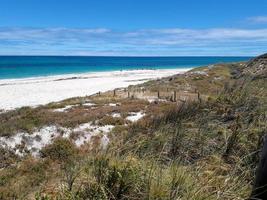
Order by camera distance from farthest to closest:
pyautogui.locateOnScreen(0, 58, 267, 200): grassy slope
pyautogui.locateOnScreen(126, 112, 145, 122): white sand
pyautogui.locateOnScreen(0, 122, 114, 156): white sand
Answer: pyautogui.locateOnScreen(126, 112, 145, 122): white sand < pyautogui.locateOnScreen(0, 122, 114, 156): white sand < pyautogui.locateOnScreen(0, 58, 267, 200): grassy slope

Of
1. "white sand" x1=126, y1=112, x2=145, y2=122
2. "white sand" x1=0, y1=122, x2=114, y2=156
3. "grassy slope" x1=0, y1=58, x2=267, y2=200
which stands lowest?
"white sand" x1=0, y1=122, x2=114, y2=156

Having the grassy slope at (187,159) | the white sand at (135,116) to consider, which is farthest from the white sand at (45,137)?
the grassy slope at (187,159)

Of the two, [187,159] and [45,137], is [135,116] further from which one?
[187,159]

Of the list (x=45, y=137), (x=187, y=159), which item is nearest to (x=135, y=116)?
(x=45, y=137)

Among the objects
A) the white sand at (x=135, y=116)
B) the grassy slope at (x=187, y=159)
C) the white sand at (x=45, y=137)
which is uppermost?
the grassy slope at (x=187, y=159)

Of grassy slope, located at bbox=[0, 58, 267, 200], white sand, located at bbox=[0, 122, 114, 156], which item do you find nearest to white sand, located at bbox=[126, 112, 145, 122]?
white sand, located at bbox=[0, 122, 114, 156]

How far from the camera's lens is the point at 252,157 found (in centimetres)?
541

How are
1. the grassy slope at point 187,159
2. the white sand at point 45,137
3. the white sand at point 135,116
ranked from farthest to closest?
the white sand at point 135,116 → the white sand at point 45,137 → the grassy slope at point 187,159

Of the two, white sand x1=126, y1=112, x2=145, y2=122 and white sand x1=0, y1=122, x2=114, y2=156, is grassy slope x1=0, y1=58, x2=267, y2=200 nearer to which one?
white sand x1=0, y1=122, x2=114, y2=156

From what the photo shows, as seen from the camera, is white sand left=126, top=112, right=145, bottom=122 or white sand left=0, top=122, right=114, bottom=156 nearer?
white sand left=0, top=122, right=114, bottom=156

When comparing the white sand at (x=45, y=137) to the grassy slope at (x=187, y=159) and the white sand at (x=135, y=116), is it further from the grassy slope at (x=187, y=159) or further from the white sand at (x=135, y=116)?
the grassy slope at (x=187, y=159)

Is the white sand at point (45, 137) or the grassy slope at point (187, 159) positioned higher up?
the grassy slope at point (187, 159)

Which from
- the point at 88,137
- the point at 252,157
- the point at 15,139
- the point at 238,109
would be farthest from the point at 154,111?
the point at 252,157

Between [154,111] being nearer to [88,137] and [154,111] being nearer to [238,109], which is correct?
[88,137]
